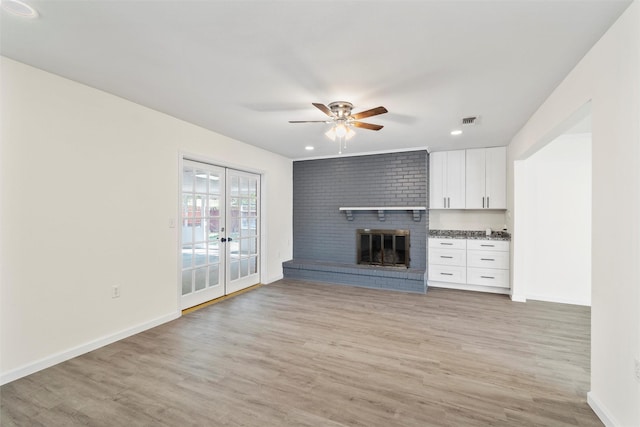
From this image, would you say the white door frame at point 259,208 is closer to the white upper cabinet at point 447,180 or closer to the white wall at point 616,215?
the white upper cabinet at point 447,180

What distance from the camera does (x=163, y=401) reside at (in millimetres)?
1991

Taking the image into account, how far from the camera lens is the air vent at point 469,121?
3.40 meters

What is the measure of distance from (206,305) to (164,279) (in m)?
0.85

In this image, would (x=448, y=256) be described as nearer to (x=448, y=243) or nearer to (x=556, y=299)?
(x=448, y=243)

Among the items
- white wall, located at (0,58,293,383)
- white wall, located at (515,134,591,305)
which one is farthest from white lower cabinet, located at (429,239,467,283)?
white wall, located at (0,58,293,383)

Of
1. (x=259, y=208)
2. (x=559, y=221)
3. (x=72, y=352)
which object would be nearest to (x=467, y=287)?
(x=559, y=221)

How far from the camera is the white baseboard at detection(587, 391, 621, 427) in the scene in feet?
5.57

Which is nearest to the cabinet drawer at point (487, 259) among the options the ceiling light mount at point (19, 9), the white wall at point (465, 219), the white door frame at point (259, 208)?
the white wall at point (465, 219)

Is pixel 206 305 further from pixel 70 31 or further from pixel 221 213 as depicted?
pixel 70 31

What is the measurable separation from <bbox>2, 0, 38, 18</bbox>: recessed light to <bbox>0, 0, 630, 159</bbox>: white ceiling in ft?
0.22

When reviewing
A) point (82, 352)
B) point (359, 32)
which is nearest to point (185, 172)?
point (82, 352)

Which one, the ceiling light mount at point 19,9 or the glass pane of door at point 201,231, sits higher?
the ceiling light mount at point 19,9

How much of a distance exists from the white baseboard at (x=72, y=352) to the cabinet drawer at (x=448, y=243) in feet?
14.2

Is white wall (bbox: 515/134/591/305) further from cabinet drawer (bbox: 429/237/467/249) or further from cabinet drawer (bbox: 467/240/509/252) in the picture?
cabinet drawer (bbox: 429/237/467/249)
